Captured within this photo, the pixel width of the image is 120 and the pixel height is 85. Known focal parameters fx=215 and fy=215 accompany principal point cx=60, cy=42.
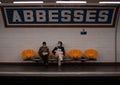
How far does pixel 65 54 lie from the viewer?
4906 millimetres

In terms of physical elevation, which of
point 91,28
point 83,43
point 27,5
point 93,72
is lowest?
point 93,72

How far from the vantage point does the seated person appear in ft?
14.7

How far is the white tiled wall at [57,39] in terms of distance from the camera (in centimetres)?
493

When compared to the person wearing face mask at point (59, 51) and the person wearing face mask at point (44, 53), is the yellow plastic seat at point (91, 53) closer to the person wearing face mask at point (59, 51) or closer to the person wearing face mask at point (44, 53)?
the person wearing face mask at point (59, 51)

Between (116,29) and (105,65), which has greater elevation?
(116,29)

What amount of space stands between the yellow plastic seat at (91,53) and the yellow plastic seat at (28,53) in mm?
1182

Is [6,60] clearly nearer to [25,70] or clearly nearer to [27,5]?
[25,70]

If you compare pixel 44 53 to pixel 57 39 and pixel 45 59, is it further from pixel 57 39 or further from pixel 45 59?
pixel 57 39

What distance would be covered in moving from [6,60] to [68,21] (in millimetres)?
1704

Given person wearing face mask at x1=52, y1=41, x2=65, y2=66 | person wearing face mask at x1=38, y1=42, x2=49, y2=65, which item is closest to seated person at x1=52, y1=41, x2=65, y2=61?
person wearing face mask at x1=52, y1=41, x2=65, y2=66

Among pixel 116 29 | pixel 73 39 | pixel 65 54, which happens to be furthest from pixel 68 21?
pixel 116 29

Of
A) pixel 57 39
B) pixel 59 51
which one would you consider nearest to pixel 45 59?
pixel 59 51
